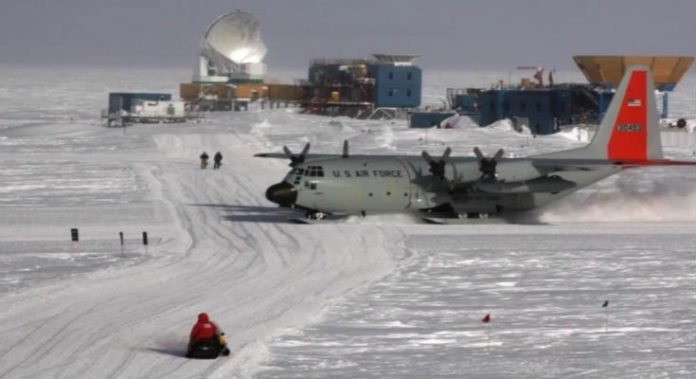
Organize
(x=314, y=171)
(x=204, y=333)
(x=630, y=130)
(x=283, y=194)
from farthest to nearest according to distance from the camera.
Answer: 1. (x=630, y=130)
2. (x=314, y=171)
3. (x=283, y=194)
4. (x=204, y=333)

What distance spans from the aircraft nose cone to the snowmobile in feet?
73.4

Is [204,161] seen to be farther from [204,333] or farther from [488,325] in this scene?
[204,333]

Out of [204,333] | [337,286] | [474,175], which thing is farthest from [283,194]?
[204,333]

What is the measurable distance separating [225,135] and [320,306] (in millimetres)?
80619

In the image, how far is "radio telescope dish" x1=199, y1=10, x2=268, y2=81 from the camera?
184625 millimetres

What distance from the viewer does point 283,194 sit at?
4909 cm

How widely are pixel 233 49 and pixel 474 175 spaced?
137 metres

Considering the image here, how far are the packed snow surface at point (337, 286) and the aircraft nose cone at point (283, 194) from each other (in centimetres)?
113

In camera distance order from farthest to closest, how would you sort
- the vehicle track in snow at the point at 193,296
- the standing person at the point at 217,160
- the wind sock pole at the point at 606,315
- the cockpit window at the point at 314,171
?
the standing person at the point at 217,160 → the cockpit window at the point at 314,171 → the wind sock pole at the point at 606,315 → the vehicle track in snow at the point at 193,296

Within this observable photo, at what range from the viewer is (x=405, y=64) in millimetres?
162375

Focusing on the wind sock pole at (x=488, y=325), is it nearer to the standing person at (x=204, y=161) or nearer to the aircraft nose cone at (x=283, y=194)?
the aircraft nose cone at (x=283, y=194)

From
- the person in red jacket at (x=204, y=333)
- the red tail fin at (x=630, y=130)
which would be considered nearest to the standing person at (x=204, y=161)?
the red tail fin at (x=630, y=130)

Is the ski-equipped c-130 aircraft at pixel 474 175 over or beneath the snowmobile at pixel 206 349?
over

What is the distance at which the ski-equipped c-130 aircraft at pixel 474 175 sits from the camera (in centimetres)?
4988
